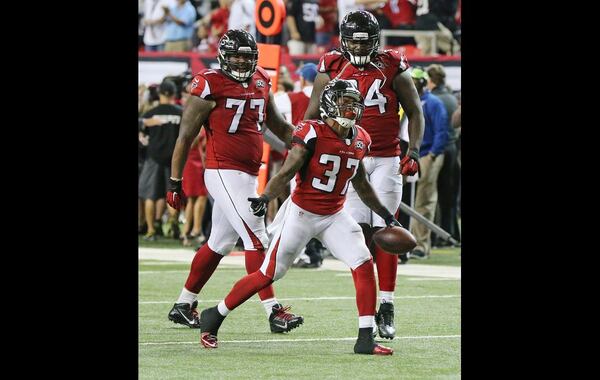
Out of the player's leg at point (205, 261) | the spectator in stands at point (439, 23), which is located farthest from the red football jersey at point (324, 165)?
the spectator in stands at point (439, 23)

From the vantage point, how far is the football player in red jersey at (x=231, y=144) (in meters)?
9.31

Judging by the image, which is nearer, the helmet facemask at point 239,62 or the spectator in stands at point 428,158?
the helmet facemask at point 239,62

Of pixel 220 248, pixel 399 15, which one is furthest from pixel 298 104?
pixel 220 248

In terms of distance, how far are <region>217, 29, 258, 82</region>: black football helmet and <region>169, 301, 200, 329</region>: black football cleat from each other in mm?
1626

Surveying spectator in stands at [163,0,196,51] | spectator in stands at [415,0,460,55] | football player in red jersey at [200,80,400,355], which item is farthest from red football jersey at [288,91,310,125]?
spectator in stands at [163,0,196,51]

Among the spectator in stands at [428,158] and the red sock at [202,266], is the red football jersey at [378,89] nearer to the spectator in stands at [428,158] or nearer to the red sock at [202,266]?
the red sock at [202,266]

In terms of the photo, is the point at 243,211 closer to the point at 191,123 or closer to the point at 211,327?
the point at 191,123

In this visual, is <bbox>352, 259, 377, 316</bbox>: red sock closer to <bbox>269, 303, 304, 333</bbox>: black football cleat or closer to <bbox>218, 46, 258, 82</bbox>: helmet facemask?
<bbox>269, 303, 304, 333</bbox>: black football cleat

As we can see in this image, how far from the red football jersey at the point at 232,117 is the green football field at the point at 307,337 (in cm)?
119

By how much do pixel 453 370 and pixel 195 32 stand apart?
14794mm

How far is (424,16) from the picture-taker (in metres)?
19.6

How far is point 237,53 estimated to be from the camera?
9320 millimetres

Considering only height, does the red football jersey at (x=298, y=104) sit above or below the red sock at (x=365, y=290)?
above
